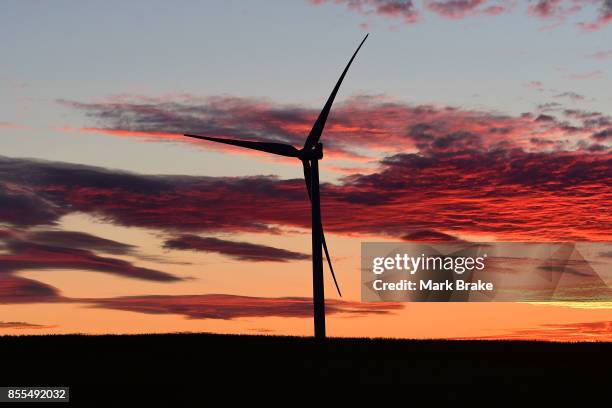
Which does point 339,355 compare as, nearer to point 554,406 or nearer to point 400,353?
point 400,353

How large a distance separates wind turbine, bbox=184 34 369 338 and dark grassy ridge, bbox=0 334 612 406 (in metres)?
2.90

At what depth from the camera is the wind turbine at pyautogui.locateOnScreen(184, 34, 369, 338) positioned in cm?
6050

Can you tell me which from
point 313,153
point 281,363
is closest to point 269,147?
point 313,153

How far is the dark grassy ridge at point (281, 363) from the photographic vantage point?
47.8 m

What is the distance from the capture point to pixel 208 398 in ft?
140

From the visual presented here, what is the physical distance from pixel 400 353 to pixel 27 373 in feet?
76.8

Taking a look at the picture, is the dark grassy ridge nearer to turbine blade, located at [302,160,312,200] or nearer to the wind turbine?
the wind turbine

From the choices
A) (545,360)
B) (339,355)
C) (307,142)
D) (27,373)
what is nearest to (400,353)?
(339,355)

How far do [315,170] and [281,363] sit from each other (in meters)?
13.8

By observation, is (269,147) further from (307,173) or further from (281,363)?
(281,363)

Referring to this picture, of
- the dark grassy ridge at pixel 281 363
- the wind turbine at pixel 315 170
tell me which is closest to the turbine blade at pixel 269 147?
the wind turbine at pixel 315 170

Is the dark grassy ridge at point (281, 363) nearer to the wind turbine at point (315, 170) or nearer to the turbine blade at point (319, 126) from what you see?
the wind turbine at point (315, 170)

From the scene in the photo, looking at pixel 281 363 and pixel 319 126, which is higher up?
pixel 319 126

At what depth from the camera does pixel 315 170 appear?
62.8 meters
